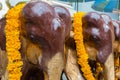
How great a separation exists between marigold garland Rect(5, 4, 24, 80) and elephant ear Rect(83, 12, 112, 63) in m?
0.36

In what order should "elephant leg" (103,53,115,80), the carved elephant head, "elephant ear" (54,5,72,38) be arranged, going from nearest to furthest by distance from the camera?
the carved elephant head < "elephant ear" (54,5,72,38) < "elephant leg" (103,53,115,80)

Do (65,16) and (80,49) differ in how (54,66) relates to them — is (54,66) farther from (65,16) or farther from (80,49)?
(80,49)

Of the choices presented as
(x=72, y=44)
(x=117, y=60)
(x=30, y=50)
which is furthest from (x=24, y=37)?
(x=117, y=60)

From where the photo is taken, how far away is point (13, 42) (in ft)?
3.55

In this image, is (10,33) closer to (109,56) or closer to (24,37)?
(24,37)

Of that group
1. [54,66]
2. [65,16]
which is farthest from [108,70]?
[54,66]

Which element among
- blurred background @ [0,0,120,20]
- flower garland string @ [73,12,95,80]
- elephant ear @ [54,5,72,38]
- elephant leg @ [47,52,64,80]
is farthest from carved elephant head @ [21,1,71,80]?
blurred background @ [0,0,120,20]

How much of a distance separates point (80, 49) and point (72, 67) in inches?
3.2

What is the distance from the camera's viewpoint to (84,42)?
140 centimetres

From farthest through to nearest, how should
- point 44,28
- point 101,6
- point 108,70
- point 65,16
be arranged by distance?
point 101,6
point 108,70
point 65,16
point 44,28

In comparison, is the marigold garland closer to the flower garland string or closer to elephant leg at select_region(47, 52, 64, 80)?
elephant leg at select_region(47, 52, 64, 80)

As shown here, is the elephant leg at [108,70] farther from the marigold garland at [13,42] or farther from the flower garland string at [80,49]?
the marigold garland at [13,42]

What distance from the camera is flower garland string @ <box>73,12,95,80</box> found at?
4.54 feet

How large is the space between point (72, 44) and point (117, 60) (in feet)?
1.35
